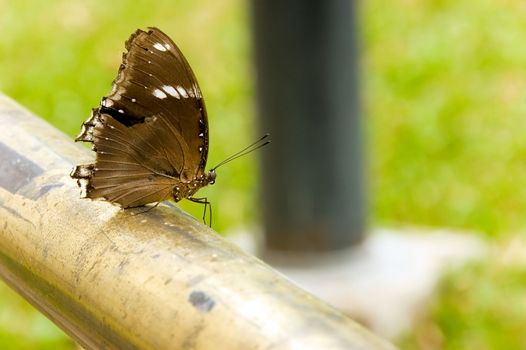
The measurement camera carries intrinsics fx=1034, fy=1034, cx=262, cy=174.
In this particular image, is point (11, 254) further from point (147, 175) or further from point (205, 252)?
point (147, 175)

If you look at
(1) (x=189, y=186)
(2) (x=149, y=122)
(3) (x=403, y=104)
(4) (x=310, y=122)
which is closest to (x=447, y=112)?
(3) (x=403, y=104)

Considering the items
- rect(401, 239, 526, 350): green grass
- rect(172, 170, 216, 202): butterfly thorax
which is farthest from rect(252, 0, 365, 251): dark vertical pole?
rect(172, 170, 216, 202): butterfly thorax

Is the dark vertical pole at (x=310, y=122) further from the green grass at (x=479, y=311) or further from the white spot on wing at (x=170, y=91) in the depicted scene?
the white spot on wing at (x=170, y=91)

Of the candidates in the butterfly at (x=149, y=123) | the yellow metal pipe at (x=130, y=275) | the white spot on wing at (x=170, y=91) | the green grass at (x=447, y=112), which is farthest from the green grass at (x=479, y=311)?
the yellow metal pipe at (x=130, y=275)

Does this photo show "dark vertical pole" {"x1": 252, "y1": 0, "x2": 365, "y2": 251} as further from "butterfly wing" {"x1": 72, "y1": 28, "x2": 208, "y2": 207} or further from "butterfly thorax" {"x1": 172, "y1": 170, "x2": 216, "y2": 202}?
"butterfly wing" {"x1": 72, "y1": 28, "x2": 208, "y2": 207}

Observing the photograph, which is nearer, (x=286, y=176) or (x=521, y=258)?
(x=286, y=176)

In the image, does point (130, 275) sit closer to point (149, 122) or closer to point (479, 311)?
point (149, 122)

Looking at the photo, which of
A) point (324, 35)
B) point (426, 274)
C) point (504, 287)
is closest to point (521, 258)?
point (504, 287)
